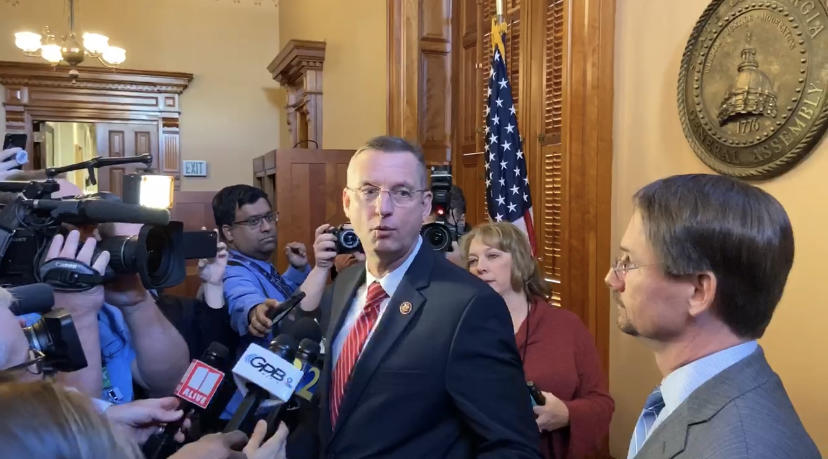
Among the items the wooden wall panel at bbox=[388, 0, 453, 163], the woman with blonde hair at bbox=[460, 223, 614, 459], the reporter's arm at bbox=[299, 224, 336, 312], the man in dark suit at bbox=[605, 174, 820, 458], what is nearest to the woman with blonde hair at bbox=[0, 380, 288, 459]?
the man in dark suit at bbox=[605, 174, 820, 458]

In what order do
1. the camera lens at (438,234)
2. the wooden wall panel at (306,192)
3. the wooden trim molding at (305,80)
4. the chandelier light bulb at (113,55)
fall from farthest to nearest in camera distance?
the chandelier light bulb at (113,55)
the wooden trim molding at (305,80)
the wooden wall panel at (306,192)
the camera lens at (438,234)

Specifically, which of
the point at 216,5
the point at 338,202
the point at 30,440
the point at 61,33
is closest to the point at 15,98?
the point at 61,33

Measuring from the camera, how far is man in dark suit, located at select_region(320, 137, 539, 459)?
1.37 m

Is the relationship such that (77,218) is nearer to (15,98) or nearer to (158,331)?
(158,331)

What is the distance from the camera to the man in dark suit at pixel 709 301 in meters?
0.97

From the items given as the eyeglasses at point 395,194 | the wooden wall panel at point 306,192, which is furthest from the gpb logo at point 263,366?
the wooden wall panel at point 306,192

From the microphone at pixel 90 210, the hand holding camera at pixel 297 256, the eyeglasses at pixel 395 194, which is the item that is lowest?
the hand holding camera at pixel 297 256

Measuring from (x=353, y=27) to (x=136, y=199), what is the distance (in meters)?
4.06

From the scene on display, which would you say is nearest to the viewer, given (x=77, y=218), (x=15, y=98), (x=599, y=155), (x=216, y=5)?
(x=77, y=218)

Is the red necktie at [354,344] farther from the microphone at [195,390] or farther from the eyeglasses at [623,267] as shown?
the eyeglasses at [623,267]

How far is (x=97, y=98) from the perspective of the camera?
7109 mm

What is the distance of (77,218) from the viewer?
4.42ft

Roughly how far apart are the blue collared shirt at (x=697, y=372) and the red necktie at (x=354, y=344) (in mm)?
645

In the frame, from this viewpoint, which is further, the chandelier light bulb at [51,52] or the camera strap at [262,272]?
the chandelier light bulb at [51,52]
